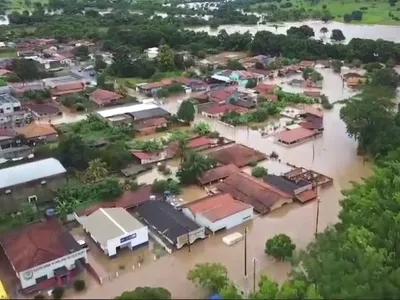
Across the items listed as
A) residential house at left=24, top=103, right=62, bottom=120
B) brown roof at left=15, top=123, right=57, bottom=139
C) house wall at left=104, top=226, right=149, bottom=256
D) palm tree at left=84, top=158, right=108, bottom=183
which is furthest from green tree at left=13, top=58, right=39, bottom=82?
house wall at left=104, top=226, right=149, bottom=256

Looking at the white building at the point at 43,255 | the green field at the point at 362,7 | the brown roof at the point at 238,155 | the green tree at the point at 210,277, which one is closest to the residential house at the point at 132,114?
the brown roof at the point at 238,155

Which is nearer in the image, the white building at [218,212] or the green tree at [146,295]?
the green tree at [146,295]

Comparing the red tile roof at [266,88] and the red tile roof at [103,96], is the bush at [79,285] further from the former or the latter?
the red tile roof at [266,88]

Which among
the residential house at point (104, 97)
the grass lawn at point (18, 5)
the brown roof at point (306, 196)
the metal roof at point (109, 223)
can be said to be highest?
the grass lawn at point (18, 5)

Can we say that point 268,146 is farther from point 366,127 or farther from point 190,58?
point 190,58

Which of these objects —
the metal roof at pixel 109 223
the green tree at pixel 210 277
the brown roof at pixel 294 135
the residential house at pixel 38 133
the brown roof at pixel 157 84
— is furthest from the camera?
the brown roof at pixel 157 84

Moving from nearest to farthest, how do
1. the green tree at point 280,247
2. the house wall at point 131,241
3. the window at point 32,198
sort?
the green tree at point 280,247 < the house wall at point 131,241 < the window at point 32,198

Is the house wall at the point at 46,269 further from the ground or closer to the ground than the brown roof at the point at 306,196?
further from the ground
